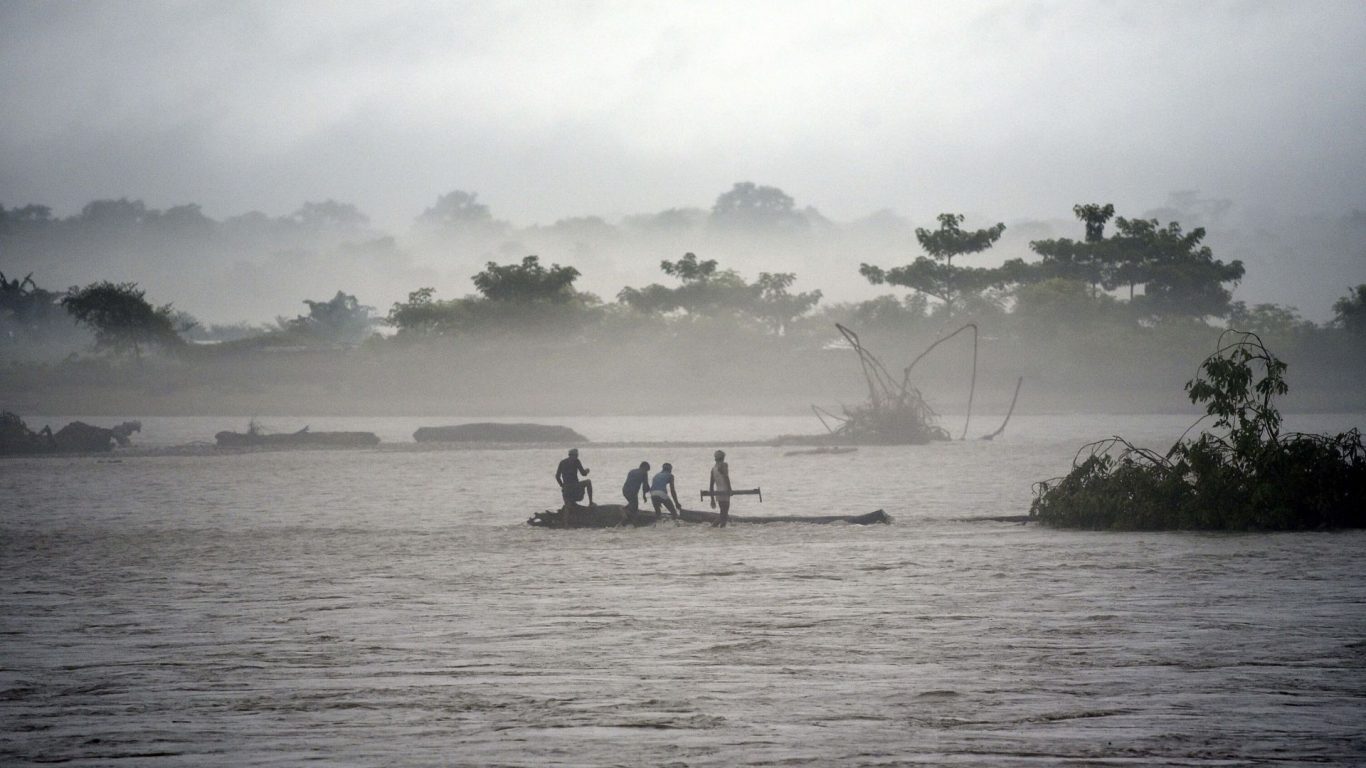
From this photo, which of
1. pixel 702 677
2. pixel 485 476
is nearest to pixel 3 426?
pixel 485 476

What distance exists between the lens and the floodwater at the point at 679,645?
6.96 meters

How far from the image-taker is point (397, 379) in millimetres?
79750

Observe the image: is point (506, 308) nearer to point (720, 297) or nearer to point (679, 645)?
point (720, 297)

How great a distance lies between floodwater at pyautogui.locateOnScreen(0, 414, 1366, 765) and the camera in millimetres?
6957

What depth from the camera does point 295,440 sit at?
45.2 meters

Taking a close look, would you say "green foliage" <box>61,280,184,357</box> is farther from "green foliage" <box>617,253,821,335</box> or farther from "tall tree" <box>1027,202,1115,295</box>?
"tall tree" <box>1027,202,1115,295</box>

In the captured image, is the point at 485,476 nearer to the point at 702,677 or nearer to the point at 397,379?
the point at 702,677

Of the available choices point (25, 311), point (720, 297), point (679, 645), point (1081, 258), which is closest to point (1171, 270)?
point (1081, 258)

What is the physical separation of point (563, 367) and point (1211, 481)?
6439 centimetres

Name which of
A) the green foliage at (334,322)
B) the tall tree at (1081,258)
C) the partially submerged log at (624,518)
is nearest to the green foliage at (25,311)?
the green foliage at (334,322)

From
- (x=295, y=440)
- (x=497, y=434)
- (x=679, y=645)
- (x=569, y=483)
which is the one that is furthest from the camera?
(x=497, y=434)

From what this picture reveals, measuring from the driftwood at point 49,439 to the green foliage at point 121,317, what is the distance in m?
34.6

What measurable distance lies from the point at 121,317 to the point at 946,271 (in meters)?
54.5

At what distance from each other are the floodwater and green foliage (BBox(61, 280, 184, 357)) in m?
61.3
